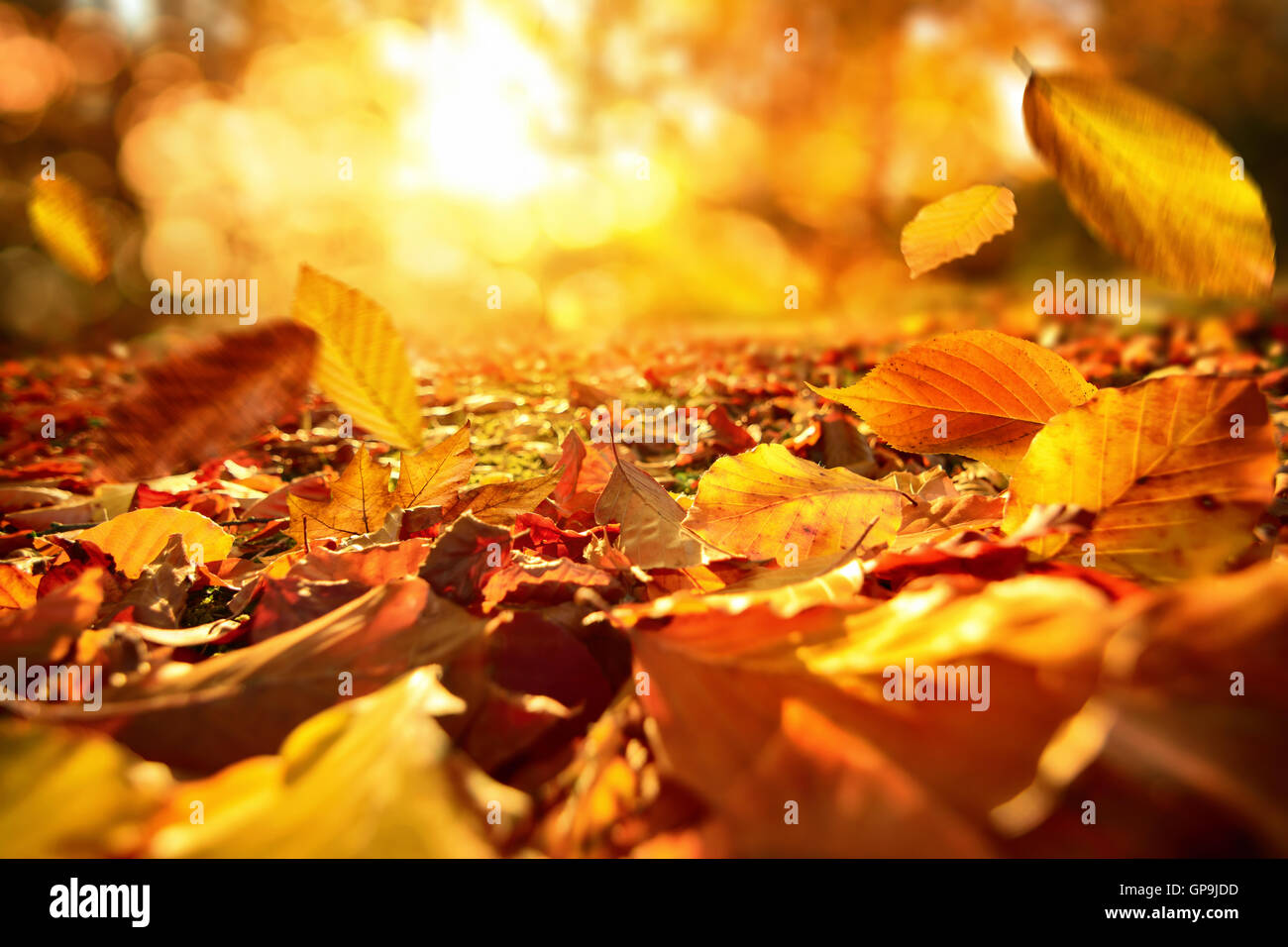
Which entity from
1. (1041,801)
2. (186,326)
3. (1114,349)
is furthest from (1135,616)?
(186,326)

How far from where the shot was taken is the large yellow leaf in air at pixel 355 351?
14.8 inches

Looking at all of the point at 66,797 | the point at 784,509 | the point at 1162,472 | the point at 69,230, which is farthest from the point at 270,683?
the point at 1162,472

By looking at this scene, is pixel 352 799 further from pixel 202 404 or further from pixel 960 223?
pixel 960 223

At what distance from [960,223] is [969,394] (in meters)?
0.21

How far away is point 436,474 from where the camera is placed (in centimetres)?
74

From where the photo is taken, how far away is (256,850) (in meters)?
0.29

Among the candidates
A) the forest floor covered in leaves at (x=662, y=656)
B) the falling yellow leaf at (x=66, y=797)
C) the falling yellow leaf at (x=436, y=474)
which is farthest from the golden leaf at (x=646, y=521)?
the falling yellow leaf at (x=66, y=797)

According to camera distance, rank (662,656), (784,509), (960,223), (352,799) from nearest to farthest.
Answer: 1. (352,799)
2. (662,656)
3. (960,223)
4. (784,509)

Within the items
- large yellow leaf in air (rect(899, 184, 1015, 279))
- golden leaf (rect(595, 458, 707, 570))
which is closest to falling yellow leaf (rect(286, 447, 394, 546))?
golden leaf (rect(595, 458, 707, 570))

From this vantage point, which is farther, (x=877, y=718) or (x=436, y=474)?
(x=436, y=474)

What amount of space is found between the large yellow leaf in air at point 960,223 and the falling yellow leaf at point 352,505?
49cm

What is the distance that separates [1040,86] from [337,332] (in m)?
0.34
